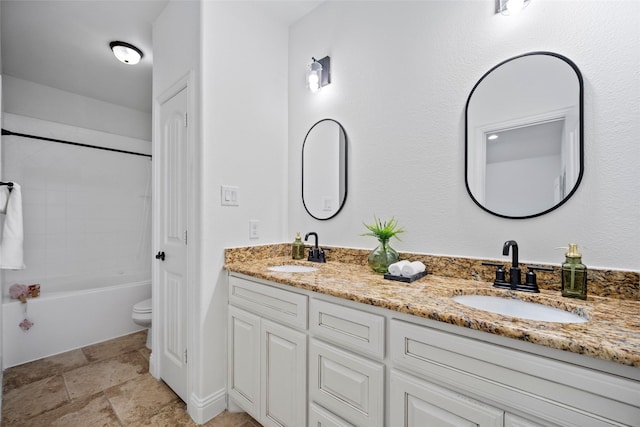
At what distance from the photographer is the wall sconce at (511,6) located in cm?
117

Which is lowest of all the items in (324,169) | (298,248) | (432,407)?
(432,407)

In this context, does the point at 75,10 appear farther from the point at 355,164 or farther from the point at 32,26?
the point at 355,164

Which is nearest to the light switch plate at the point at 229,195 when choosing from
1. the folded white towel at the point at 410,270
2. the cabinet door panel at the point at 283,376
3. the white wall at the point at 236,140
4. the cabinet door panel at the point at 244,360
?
the white wall at the point at 236,140

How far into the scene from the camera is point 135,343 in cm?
254

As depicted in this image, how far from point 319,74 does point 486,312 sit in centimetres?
174

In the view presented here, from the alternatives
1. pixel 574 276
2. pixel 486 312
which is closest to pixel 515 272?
pixel 574 276

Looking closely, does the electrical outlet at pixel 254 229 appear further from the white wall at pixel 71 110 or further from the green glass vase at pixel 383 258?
the white wall at pixel 71 110

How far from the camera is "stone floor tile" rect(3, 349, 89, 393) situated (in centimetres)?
193

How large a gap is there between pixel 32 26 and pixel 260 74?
1.80m

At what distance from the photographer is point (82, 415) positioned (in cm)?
160

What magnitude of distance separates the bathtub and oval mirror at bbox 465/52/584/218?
10.4ft

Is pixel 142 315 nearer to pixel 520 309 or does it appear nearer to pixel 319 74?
pixel 319 74

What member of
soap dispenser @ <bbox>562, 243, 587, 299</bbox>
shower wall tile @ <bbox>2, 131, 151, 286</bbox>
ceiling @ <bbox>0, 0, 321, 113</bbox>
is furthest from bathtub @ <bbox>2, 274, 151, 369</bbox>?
soap dispenser @ <bbox>562, 243, 587, 299</bbox>

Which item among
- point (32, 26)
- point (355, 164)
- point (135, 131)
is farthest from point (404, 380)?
point (135, 131)
